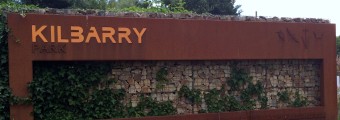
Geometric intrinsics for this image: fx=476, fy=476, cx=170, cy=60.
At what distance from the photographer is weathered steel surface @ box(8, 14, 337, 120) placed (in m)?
8.04

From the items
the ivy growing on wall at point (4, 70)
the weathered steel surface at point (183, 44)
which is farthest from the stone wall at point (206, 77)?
the ivy growing on wall at point (4, 70)

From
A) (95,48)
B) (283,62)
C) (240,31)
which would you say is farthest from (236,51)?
(95,48)

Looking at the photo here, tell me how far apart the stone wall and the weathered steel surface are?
262 millimetres

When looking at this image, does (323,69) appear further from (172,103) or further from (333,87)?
(172,103)

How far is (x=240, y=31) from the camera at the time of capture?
10070 millimetres

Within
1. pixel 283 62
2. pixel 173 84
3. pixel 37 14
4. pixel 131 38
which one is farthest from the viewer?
pixel 283 62

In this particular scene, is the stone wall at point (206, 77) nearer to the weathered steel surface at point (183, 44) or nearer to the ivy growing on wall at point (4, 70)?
the weathered steel surface at point (183, 44)

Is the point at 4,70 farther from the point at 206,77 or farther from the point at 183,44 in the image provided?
the point at 206,77

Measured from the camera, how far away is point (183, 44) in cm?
946

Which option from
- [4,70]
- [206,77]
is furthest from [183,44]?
[4,70]

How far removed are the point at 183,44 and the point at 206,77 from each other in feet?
3.21

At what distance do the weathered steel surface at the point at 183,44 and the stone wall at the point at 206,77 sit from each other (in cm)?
26

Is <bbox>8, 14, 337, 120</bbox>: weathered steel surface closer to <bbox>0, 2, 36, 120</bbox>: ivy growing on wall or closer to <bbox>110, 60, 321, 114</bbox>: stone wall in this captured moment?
<bbox>0, 2, 36, 120</bbox>: ivy growing on wall

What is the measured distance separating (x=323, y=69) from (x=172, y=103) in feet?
12.8
